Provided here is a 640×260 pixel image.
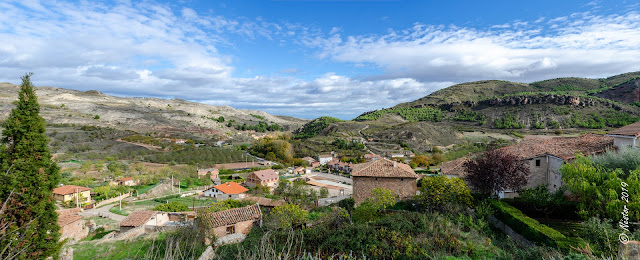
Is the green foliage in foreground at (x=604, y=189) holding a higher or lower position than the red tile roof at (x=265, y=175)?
higher

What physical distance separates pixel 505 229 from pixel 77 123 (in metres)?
91.0

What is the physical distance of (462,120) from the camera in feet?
265

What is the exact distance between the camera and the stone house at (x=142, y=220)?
20.1 metres

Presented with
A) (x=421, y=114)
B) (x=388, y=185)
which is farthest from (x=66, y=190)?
(x=421, y=114)

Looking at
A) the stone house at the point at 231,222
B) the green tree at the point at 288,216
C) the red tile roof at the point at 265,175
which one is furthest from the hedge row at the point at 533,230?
the red tile roof at the point at 265,175

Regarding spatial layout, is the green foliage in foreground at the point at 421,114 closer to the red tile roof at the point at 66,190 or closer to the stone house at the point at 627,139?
the stone house at the point at 627,139

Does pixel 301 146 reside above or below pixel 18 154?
below

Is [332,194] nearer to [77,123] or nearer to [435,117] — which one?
[435,117]

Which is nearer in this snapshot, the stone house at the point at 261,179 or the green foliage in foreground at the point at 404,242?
the green foliage in foreground at the point at 404,242

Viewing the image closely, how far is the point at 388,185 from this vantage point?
1872cm

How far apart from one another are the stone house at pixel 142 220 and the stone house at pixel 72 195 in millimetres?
13580

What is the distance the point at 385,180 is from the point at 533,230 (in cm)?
897

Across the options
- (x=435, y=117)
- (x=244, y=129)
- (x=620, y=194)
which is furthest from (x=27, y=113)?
(x=244, y=129)

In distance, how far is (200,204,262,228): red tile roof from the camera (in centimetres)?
1702
